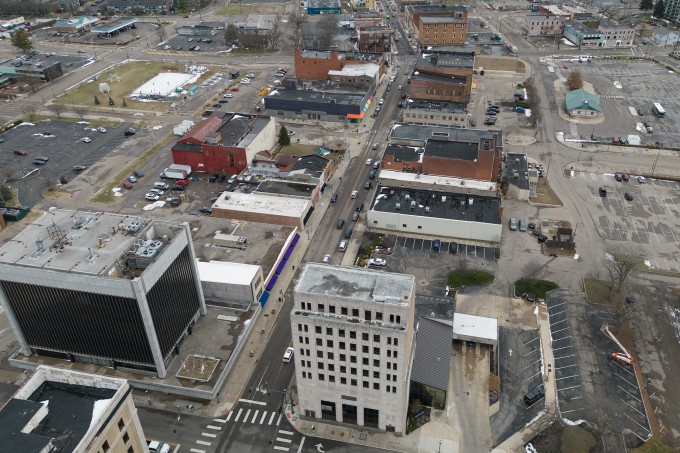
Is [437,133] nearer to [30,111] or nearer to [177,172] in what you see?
[177,172]

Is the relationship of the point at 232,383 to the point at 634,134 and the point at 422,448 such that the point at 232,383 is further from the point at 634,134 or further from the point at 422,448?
the point at 634,134

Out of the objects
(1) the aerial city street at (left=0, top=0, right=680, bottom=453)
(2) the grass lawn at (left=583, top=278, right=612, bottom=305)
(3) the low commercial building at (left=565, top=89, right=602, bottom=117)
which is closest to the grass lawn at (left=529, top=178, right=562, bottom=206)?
(1) the aerial city street at (left=0, top=0, right=680, bottom=453)

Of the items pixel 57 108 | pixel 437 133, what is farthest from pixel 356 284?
pixel 57 108

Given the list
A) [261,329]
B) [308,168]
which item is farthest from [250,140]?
[261,329]

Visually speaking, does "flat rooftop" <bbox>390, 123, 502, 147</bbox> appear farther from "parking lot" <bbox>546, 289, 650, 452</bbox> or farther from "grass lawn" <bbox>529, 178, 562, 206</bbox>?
"parking lot" <bbox>546, 289, 650, 452</bbox>

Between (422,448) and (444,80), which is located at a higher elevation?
(444,80)

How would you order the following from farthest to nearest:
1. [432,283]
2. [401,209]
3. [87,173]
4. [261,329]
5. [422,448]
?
[87,173] → [401,209] → [432,283] → [261,329] → [422,448]

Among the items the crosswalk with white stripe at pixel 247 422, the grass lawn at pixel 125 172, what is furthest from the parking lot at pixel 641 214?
the grass lawn at pixel 125 172
